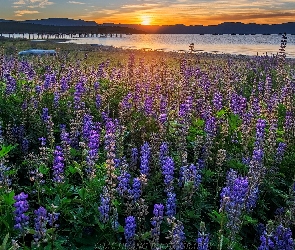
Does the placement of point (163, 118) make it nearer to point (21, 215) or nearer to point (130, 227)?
point (130, 227)

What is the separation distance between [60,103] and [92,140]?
9.85 ft

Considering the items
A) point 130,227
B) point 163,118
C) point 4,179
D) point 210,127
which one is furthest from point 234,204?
point 163,118

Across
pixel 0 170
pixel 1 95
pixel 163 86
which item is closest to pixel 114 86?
pixel 163 86

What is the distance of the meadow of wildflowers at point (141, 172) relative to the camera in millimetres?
3865

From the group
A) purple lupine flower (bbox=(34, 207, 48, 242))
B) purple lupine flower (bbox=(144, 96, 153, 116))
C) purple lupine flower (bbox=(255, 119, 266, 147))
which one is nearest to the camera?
purple lupine flower (bbox=(34, 207, 48, 242))

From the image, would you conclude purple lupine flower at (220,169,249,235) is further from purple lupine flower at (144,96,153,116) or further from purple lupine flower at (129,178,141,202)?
purple lupine flower at (144,96,153,116)

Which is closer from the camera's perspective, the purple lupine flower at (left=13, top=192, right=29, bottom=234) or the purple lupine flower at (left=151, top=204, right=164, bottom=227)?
the purple lupine flower at (left=13, top=192, right=29, bottom=234)

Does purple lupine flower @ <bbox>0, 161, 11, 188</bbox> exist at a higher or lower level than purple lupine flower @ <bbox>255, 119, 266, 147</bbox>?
lower

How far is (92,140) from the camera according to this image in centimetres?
488

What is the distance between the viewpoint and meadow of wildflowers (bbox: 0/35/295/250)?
3.87 m

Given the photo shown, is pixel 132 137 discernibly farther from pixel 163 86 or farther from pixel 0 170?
pixel 163 86

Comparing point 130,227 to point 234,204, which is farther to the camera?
point 234,204

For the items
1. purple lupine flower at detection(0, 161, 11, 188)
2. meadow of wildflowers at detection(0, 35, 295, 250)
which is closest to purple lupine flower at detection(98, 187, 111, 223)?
meadow of wildflowers at detection(0, 35, 295, 250)

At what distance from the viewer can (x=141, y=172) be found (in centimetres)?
476
